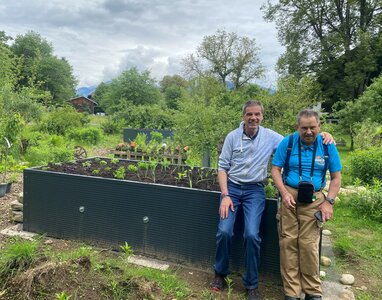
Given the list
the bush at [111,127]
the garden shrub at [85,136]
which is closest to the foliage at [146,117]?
the bush at [111,127]

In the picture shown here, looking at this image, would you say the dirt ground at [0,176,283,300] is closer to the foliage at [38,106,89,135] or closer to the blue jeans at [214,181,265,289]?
the blue jeans at [214,181,265,289]

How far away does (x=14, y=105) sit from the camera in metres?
13.7

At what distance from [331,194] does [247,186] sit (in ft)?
2.36

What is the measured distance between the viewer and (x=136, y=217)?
3748mm

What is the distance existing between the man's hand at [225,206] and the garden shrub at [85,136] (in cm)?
1227

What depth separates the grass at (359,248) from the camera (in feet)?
11.1

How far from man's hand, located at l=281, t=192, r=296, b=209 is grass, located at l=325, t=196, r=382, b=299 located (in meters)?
1.11

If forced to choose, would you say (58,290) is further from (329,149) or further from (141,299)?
(329,149)

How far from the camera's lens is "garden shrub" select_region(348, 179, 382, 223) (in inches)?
209

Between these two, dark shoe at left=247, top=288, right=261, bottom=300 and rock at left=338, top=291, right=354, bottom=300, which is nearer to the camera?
dark shoe at left=247, top=288, right=261, bottom=300

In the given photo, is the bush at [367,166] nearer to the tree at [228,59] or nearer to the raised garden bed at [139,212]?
the raised garden bed at [139,212]

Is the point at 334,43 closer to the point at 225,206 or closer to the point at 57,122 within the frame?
the point at 57,122

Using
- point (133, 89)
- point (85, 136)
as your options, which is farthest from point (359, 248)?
point (133, 89)

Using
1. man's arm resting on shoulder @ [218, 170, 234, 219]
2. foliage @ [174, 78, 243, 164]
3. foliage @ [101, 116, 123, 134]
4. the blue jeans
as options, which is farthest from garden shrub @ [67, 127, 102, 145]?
the blue jeans
